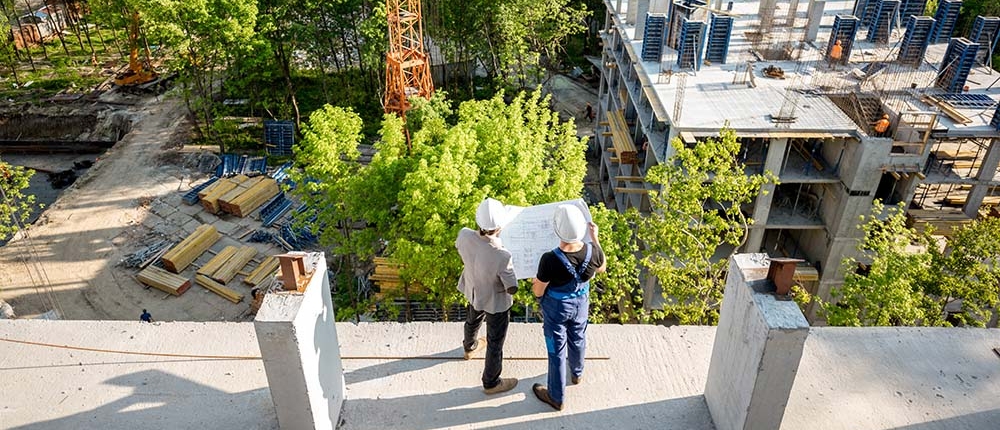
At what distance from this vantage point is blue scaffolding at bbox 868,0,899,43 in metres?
25.0

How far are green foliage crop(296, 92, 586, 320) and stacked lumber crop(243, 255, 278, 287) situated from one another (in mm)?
5870

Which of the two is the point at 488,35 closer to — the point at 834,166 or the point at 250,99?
the point at 250,99

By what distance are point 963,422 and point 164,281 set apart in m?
22.0

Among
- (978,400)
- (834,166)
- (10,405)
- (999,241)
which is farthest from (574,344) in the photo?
(834,166)

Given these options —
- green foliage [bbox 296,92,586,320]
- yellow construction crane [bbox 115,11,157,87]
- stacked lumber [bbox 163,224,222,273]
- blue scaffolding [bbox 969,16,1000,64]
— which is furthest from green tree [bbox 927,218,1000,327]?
yellow construction crane [bbox 115,11,157,87]

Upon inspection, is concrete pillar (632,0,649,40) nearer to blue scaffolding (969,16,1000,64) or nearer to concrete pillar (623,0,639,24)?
concrete pillar (623,0,639,24)

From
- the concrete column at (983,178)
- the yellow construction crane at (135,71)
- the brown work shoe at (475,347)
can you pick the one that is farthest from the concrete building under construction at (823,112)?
A: the yellow construction crane at (135,71)

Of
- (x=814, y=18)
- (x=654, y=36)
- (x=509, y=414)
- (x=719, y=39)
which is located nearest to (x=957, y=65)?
(x=814, y=18)

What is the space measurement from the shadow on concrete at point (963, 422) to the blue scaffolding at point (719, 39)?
17801mm

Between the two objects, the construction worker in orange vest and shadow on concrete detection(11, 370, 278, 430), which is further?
the construction worker in orange vest

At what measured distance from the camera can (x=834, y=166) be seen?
1961 centimetres

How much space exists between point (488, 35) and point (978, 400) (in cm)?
2750

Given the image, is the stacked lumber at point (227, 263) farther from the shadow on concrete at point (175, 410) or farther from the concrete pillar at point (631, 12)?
the concrete pillar at point (631, 12)

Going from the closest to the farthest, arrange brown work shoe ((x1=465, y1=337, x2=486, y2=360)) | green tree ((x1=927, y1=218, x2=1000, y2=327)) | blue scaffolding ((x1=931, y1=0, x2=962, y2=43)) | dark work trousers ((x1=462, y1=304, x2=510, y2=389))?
dark work trousers ((x1=462, y1=304, x2=510, y2=389)), brown work shoe ((x1=465, y1=337, x2=486, y2=360)), green tree ((x1=927, y1=218, x2=1000, y2=327)), blue scaffolding ((x1=931, y1=0, x2=962, y2=43))
